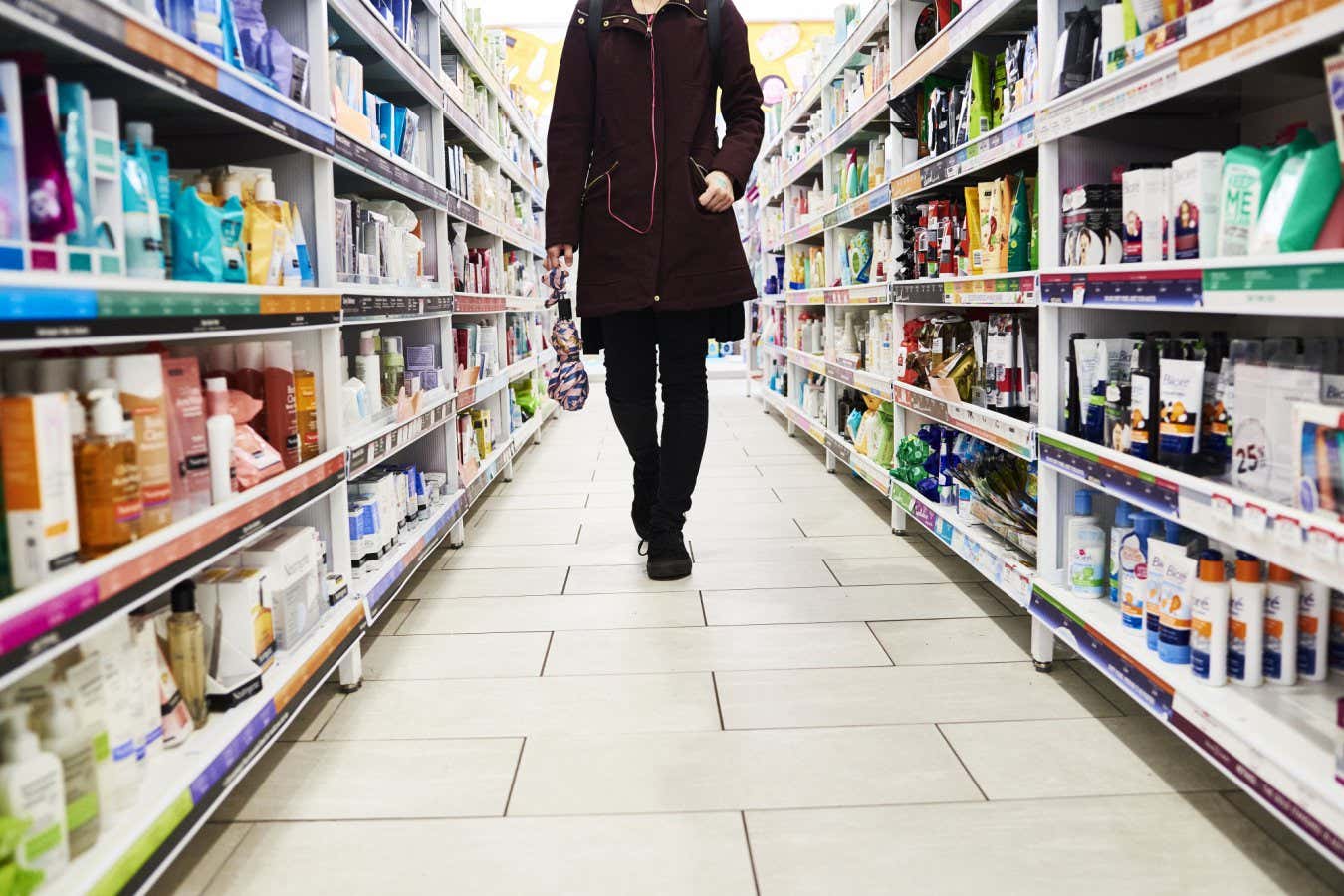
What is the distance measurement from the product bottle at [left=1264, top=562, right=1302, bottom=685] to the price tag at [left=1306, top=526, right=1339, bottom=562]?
381mm

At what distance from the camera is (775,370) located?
7.96 m

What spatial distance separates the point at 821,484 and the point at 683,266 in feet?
7.41

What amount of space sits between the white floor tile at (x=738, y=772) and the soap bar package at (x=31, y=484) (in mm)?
865

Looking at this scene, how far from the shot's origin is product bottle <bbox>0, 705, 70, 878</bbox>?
3.86ft

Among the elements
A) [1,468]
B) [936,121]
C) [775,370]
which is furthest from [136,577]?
[775,370]

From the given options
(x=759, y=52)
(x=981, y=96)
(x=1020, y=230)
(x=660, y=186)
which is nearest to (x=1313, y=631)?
(x=1020, y=230)

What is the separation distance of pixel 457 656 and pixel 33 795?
144 cm

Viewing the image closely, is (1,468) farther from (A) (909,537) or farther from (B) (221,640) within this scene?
(A) (909,537)

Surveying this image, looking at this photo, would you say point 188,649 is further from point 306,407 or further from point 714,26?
point 714,26

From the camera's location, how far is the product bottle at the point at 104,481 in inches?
54.5

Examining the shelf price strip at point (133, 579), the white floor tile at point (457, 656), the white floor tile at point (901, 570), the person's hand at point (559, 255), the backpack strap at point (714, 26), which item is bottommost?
the white floor tile at point (457, 656)

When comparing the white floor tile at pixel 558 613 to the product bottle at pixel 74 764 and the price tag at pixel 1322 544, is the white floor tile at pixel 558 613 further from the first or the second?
the price tag at pixel 1322 544

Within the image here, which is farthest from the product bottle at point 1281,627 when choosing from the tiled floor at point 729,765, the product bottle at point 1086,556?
the product bottle at point 1086,556

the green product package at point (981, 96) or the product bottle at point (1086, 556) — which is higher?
the green product package at point (981, 96)
